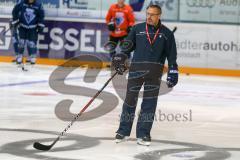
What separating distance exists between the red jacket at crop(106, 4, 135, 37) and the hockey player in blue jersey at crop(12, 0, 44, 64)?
6.55 ft

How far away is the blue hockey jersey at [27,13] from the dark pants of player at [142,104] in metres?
12.6

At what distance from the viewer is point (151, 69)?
9984mm

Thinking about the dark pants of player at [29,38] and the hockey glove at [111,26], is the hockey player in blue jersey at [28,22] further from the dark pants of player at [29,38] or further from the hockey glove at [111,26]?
the hockey glove at [111,26]

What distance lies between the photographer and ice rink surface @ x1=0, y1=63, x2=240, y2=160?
30.8ft

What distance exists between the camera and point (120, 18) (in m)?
21.9

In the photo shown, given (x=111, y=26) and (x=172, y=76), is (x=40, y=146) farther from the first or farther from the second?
(x=111, y=26)

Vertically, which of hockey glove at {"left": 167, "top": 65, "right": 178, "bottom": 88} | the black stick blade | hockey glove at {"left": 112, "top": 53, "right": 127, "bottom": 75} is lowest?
the black stick blade

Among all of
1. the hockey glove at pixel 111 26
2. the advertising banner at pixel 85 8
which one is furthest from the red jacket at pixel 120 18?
the advertising banner at pixel 85 8

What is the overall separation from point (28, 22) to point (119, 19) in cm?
256

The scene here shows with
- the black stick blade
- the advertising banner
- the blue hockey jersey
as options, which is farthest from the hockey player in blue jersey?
the black stick blade

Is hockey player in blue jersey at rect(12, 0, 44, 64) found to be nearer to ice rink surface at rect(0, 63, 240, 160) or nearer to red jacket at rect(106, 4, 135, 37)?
red jacket at rect(106, 4, 135, 37)

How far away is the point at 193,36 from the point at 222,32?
2.67 ft

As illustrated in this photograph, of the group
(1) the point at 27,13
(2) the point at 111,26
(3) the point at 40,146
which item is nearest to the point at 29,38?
(1) the point at 27,13

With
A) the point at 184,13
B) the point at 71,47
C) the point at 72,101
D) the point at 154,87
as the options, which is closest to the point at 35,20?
the point at 71,47
